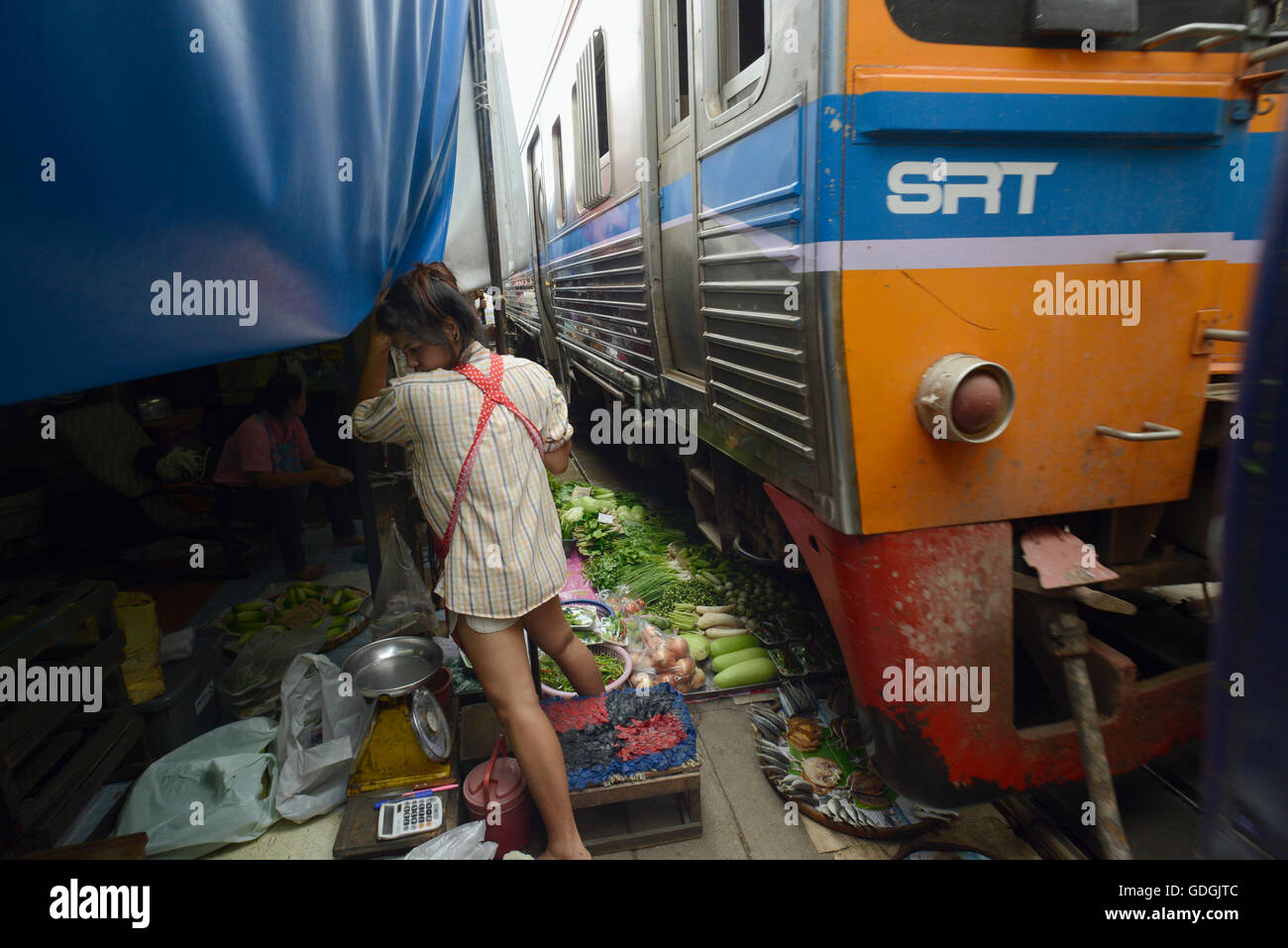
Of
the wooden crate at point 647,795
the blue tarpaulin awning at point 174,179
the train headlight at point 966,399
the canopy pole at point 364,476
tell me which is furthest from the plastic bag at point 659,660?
the blue tarpaulin awning at point 174,179

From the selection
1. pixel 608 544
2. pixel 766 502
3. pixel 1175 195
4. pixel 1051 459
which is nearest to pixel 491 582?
pixel 766 502

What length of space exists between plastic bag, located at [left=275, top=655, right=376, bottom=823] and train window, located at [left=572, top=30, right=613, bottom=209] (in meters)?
3.40

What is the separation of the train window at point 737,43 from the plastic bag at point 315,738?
2891 mm

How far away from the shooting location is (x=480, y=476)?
229 cm

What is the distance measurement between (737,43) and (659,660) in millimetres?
2830

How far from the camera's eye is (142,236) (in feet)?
3.81

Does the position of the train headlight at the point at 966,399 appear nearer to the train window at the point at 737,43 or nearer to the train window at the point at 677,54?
the train window at the point at 737,43

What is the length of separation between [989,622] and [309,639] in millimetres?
3182

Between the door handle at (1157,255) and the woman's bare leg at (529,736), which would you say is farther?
the woman's bare leg at (529,736)

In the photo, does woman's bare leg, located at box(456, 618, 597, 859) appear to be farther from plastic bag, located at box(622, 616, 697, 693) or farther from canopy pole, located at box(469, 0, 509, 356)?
canopy pole, located at box(469, 0, 509, 356)

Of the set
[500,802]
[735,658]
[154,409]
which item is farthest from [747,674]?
[154,409]

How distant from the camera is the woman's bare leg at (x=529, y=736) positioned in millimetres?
2387

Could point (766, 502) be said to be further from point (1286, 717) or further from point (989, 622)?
point (1286, 717)

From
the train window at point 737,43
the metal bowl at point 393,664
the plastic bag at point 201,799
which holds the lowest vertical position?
the plastic bag at point 201,799
